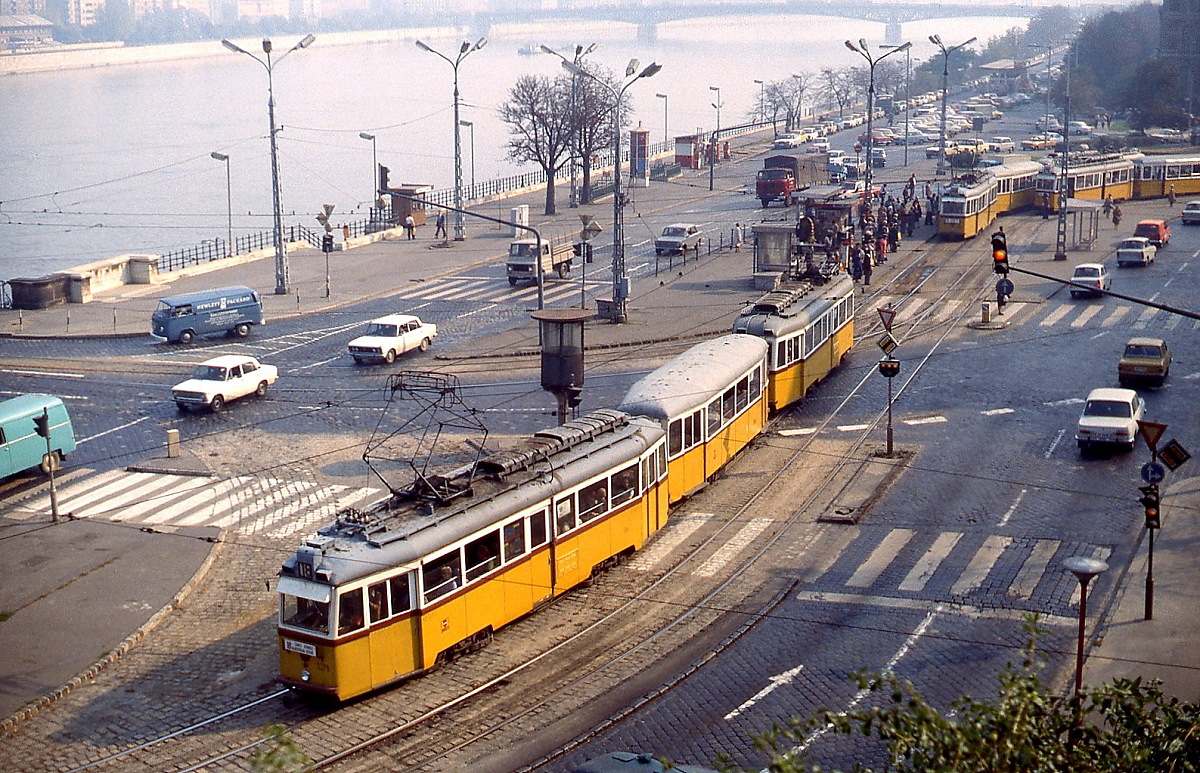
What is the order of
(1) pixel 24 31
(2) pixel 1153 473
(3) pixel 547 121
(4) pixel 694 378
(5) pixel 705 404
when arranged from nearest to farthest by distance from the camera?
(2) pixel 1153 473 → (5) pixel 705 404 → (4) pixel 694 378 → (3) pixel 547 121 → (1) pixel 24 31

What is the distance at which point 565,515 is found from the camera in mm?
21250

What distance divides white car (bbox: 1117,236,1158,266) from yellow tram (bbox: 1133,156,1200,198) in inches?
702

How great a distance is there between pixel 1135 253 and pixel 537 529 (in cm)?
3637

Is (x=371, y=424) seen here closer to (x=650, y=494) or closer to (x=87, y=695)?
(x=650, y=494)

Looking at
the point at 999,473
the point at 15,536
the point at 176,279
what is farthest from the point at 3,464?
the point at 176,279

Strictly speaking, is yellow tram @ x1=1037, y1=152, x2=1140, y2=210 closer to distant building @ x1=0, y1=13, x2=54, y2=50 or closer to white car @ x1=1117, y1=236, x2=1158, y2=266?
white car @ x1=1117, y1=236, x2=1158, y2=266

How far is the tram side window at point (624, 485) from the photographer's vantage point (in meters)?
22.5

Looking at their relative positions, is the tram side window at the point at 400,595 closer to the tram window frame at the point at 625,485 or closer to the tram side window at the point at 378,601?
the tram side window at the point at 378,601

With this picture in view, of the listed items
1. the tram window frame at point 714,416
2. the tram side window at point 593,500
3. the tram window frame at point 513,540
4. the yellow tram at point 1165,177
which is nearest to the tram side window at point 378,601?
the tram window frame at point 513,540

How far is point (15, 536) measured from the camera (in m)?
25.4

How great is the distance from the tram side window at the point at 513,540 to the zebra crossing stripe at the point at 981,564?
707 centimetres

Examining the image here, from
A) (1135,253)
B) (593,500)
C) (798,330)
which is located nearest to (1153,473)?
(593,500)

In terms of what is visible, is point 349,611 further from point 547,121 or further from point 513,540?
point 547,121

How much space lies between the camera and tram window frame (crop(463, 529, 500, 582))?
19.3 meters
